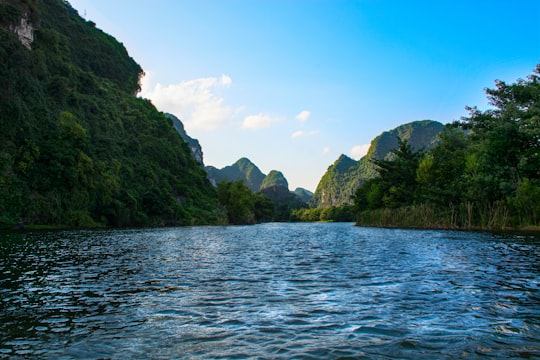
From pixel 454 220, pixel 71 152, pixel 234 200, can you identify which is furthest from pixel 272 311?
pixel 234 200

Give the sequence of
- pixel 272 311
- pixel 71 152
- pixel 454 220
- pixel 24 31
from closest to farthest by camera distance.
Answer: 1. pixel 272 311
2. pixel 454 220
3. pixel 71 152
4. pixel 24 31

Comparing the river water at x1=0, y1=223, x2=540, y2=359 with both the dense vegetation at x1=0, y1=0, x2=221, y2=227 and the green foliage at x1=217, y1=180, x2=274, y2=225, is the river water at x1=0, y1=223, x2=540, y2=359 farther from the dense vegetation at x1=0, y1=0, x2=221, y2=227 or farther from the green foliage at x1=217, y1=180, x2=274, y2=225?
the green foliage at x1=217, y1=180, x2=274, y2=225

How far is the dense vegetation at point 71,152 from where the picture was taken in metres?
74.1

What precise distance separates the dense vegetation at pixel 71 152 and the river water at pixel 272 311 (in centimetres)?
5866

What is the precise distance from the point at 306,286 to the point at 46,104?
10044 centimetres

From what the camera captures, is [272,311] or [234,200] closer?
[272,311]

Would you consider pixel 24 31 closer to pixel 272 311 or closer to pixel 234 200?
pixel 234 200

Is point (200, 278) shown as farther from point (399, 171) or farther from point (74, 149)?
point (399, 171)

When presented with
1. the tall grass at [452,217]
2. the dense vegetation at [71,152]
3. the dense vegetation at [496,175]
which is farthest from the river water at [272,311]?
the dense vegetation at [71,152]

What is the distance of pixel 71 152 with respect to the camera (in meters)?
84.1

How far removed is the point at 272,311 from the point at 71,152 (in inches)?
3345

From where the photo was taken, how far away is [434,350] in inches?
299

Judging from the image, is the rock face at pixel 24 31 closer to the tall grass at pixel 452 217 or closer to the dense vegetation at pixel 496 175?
the tall grass at pixel 452 217

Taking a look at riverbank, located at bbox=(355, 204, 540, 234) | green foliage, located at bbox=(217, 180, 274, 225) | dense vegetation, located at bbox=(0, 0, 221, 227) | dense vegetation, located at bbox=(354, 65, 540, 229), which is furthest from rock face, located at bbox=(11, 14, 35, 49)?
dense vegetation, located at bbox=(354, 65, 540, 229)
